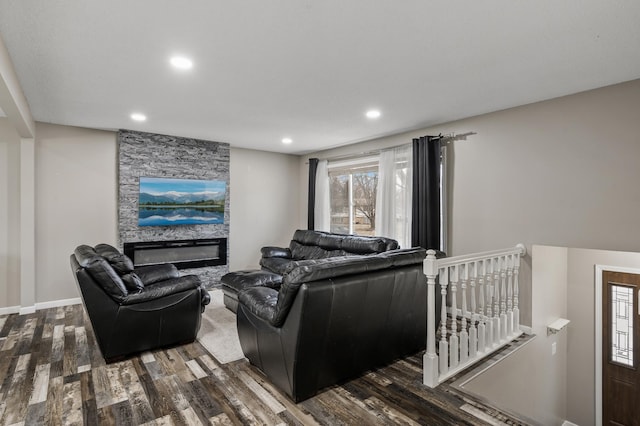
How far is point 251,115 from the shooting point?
13.7 ft

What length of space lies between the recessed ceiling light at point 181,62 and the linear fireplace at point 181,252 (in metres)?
3.45

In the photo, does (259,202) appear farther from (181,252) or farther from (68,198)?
(68,198)

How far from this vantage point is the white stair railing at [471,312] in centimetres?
261

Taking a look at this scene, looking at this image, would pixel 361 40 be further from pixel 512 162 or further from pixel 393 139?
pixel 393 139

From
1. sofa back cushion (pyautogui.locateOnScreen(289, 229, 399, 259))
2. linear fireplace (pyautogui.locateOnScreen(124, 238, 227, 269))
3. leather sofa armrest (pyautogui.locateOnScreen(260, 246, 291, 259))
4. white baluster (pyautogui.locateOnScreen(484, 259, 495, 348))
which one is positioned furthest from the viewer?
leather sofa armrest (pyautogui.locateOnScreen(260, 246, 291, 259))

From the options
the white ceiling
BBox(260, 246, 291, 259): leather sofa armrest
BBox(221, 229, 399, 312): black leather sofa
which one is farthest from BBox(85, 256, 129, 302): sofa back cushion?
BBox(260, 246, 291, 259): leather sofa armrest

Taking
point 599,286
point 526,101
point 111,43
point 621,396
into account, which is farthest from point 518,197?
point 111,43

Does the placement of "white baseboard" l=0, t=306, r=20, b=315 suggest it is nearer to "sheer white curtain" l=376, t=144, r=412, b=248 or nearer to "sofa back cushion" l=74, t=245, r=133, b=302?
"sofa back cushion" l=74, t=245, r=133, b=302

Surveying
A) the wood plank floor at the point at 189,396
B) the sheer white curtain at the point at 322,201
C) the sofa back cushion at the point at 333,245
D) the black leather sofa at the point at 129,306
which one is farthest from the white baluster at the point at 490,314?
the sheer white curtain at the point at 322,201

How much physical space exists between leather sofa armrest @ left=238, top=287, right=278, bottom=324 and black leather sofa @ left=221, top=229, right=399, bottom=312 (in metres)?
0.95

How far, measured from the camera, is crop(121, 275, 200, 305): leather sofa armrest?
3.00 meters

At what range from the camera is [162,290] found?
315 cm

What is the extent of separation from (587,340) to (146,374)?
5.16 metres

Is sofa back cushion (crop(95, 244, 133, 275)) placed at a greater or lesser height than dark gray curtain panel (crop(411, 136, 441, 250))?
lesser
